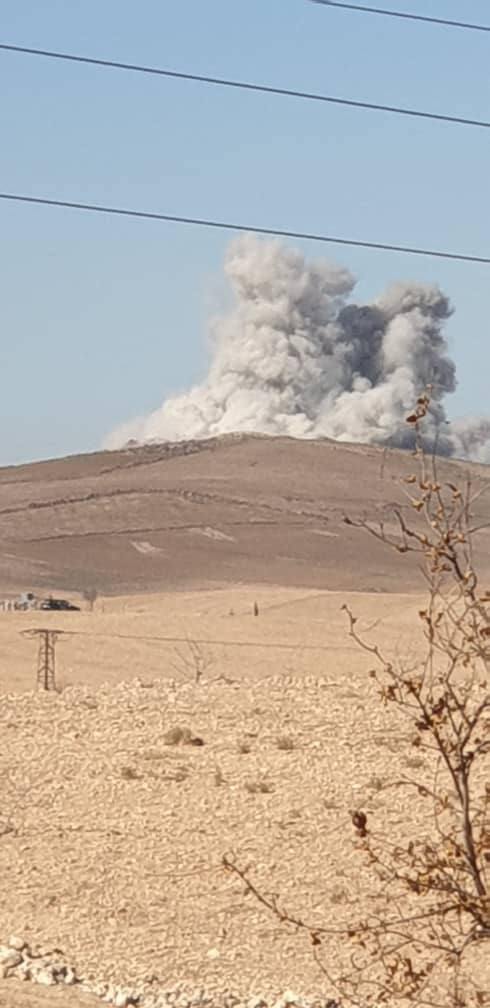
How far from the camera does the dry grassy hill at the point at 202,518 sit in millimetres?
64812

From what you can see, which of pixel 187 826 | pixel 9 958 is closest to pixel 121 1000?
pixel 9 958

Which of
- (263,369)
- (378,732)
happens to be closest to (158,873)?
(378,732)

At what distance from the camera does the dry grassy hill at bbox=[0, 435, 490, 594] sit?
213 ft

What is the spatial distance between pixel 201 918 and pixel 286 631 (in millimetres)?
22963

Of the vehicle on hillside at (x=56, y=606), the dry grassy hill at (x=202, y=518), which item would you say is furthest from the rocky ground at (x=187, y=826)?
the dry grassy hill at (x=202, y=518)

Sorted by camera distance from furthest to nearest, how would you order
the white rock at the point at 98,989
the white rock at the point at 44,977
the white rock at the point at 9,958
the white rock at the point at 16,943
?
the white rock at the point at 16,943
the white rock at the point at 9,958
the white rock at the point at 44,977
the white rock at the point at 98,989

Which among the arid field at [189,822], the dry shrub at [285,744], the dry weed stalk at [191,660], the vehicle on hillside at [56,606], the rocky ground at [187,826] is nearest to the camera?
the rocky ground at [187,826]

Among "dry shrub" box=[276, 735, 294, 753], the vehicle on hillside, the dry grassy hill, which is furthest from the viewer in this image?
the dry grassy hill

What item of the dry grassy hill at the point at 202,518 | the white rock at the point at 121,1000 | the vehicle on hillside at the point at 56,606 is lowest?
the white rock at the point at 121,1000

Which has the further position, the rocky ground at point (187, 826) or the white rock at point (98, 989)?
the rocky ground at point (187, 826)

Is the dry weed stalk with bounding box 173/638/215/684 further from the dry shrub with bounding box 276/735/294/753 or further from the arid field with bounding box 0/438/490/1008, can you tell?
the dry shrub with bounding box 276/735/294/753

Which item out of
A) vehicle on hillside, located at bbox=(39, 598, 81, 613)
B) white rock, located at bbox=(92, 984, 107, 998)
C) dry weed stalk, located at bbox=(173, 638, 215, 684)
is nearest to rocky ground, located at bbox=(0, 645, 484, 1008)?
white rock, located at bbox=(92, 984, 107, 998)

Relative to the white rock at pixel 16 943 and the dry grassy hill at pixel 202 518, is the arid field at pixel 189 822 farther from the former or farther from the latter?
the dry grassy hill at pixel 202 518

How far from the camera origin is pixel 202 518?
75062 mm
